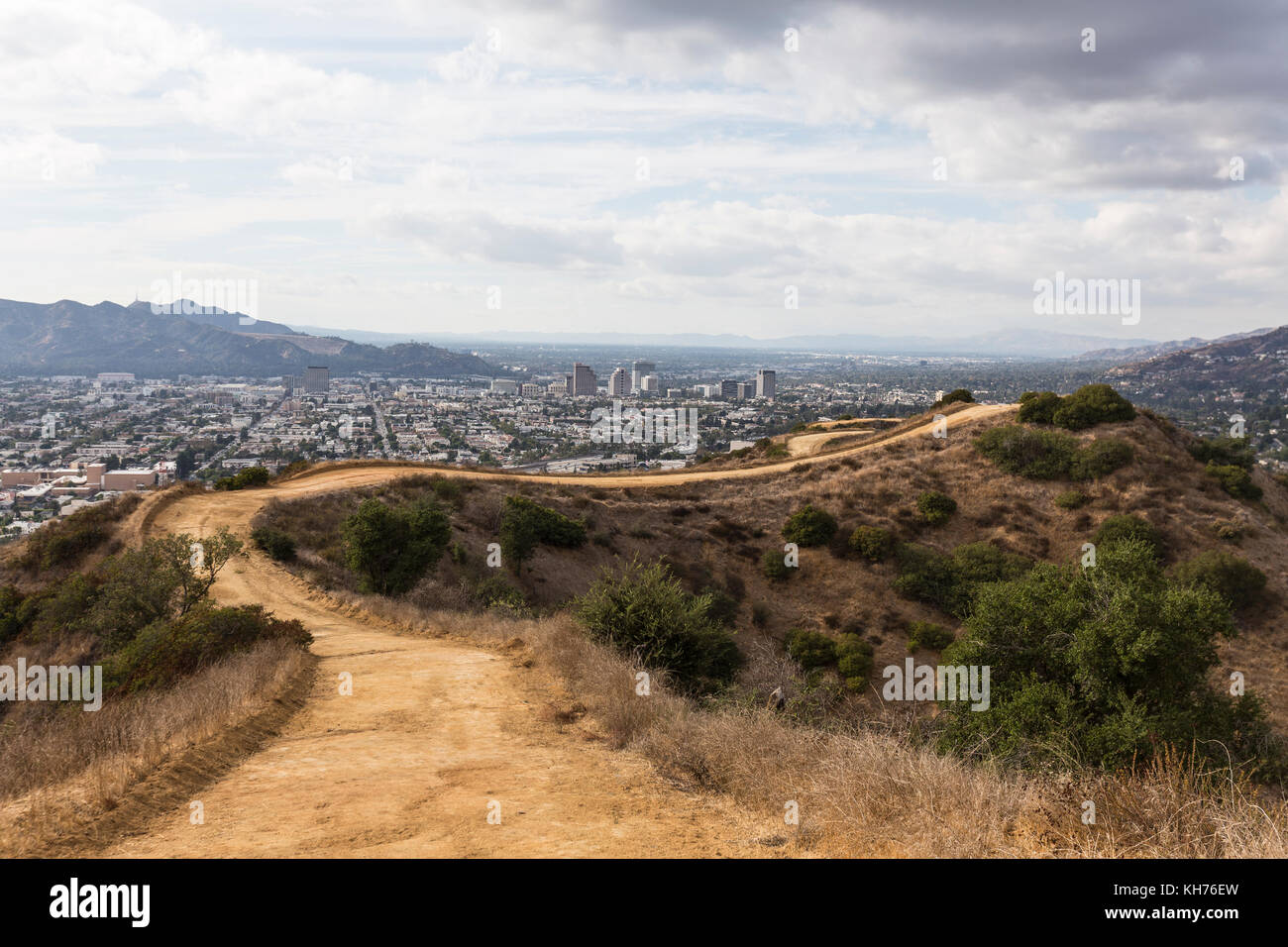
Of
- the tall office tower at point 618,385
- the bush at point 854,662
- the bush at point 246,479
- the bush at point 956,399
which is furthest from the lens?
the tall office tower at point 618,385

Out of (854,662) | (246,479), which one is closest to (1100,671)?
(854,662)

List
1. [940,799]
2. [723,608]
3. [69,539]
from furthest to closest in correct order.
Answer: [723,608] → [69,539] → [940,799]

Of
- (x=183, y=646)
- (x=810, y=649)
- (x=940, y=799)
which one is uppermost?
(x=940, y=799)

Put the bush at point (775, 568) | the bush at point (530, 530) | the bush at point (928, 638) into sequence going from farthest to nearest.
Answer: the bush at point (775, 568) < the bush at point (530, 530) < the bush at point (928, 638)

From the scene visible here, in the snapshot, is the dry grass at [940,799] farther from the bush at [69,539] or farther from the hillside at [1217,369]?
the hillside at [1217,369]

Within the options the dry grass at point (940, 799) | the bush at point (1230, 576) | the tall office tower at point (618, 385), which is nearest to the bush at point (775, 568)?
the bush at point (1230, 576)

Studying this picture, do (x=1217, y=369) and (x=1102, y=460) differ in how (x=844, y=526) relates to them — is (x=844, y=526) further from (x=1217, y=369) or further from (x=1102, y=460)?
(x=1217, y=369)

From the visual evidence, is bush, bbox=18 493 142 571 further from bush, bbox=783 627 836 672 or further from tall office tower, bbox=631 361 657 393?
tall office tower, bbox=631 361 657 393
